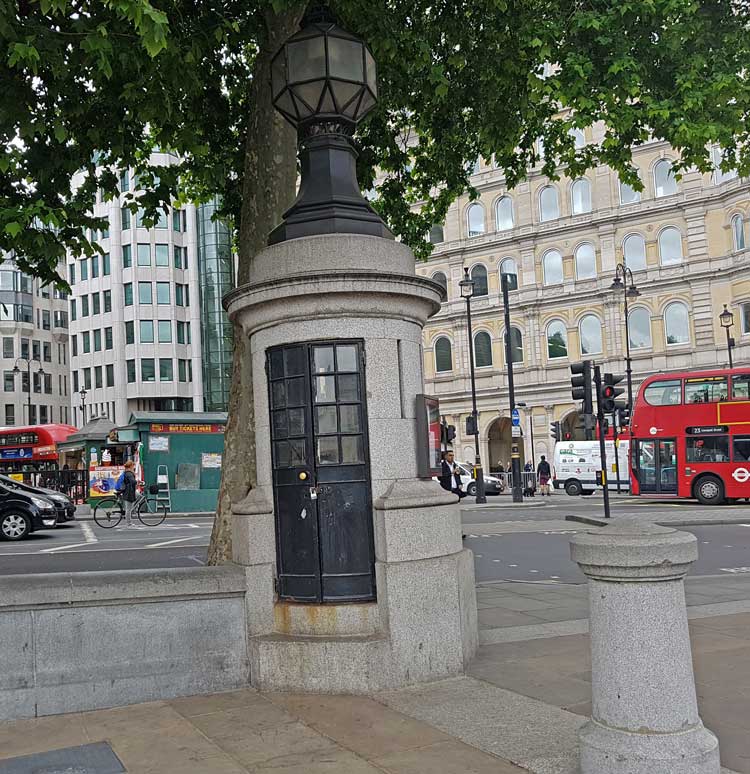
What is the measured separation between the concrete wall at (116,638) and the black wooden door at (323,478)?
0.51 m

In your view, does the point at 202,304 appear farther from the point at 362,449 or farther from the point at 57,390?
the point at 362,449

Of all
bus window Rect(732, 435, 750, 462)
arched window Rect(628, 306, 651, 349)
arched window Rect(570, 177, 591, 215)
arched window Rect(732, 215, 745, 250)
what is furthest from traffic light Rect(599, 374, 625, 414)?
arched window Rect(570, 177, 591, 215)

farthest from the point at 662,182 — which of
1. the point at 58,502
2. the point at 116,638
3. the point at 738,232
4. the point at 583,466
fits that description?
the point at 116,638

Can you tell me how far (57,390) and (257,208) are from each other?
284 ft

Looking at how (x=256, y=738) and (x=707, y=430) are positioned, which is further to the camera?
(x=707, y=430)

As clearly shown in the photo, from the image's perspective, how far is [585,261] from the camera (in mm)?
52844

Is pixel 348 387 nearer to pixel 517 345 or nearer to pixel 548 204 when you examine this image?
pixel 517 345

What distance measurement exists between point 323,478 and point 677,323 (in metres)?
46.9

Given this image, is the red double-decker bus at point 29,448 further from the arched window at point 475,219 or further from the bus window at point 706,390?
the arched window at point 475,219

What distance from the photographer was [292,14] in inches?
365

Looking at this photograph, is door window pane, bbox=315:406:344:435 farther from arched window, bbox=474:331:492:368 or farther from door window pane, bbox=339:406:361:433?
arched window, bbox=474:331:492:368

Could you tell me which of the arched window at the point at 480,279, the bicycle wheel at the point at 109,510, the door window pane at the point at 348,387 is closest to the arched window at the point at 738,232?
the arched window at the point at 480,279

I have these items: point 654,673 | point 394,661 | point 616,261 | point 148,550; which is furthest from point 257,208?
point 616,261

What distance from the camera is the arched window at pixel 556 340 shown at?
176 feet
